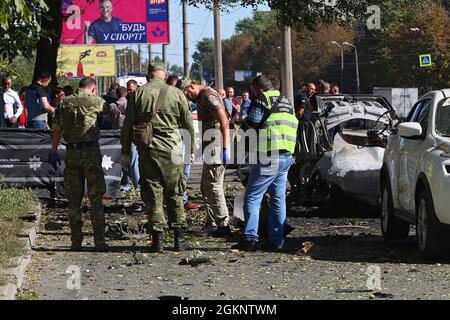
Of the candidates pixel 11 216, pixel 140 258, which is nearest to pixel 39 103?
pixel 11 216

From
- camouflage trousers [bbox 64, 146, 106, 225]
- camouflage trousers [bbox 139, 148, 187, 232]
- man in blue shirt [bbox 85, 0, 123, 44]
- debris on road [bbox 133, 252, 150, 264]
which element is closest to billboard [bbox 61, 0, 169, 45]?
man in blue shirt [bbox 85, 0, 123, 44]

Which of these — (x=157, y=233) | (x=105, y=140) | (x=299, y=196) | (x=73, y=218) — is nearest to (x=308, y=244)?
(x=157, y=233)

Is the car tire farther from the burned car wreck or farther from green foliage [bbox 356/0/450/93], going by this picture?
green foliage [bbox 356/0/450/93]

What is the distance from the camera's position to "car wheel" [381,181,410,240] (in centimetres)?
1133

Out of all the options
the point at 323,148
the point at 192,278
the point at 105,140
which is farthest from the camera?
the point at 105,140

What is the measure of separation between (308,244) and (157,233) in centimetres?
152

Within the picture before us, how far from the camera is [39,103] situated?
59.2 feet

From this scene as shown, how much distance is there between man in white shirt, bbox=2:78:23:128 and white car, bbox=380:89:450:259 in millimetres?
11701

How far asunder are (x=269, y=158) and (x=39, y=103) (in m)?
8.32

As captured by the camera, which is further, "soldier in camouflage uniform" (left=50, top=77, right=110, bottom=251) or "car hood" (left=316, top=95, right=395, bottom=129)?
"car hood" (left=316, top=95, right=395, bottom=129)

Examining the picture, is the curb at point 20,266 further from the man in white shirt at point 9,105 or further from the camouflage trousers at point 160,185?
the man in white shirt at point 9,105

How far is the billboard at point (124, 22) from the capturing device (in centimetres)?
4141

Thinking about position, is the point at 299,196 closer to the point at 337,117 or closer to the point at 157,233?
the point at 337,117
